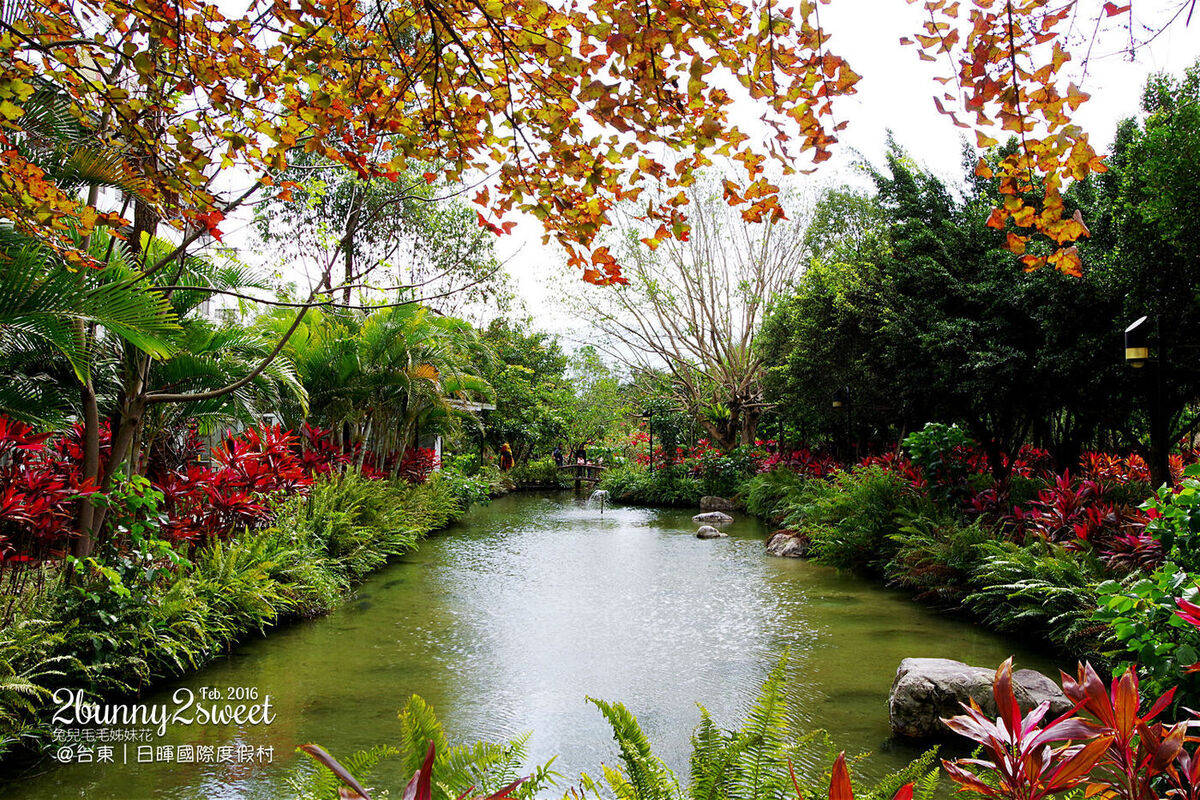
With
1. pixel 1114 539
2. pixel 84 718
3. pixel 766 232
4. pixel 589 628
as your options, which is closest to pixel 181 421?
pixel 84 718

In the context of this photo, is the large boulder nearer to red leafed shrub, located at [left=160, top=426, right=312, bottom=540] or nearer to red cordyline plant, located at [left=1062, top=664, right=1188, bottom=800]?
red cordyline plant, located at [left=1062, top=664, right=1188, bottom=800]

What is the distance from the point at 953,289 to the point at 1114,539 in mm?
3650

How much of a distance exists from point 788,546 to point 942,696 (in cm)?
619

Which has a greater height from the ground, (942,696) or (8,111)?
(8,111)

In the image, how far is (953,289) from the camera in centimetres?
831

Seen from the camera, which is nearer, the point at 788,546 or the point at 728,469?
the point at 788,546

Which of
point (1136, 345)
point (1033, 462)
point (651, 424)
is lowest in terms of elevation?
point (1033, 462)

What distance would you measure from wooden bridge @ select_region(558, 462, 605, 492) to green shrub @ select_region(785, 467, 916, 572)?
13.4 meters

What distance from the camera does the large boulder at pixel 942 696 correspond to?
155 inches

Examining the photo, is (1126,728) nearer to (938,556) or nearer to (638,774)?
(638,774)

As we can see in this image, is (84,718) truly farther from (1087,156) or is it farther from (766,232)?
(766,232)

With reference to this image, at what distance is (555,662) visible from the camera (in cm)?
541

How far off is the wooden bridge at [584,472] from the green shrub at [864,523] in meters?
13.4

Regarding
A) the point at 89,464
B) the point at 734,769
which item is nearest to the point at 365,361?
the point at 89,464
